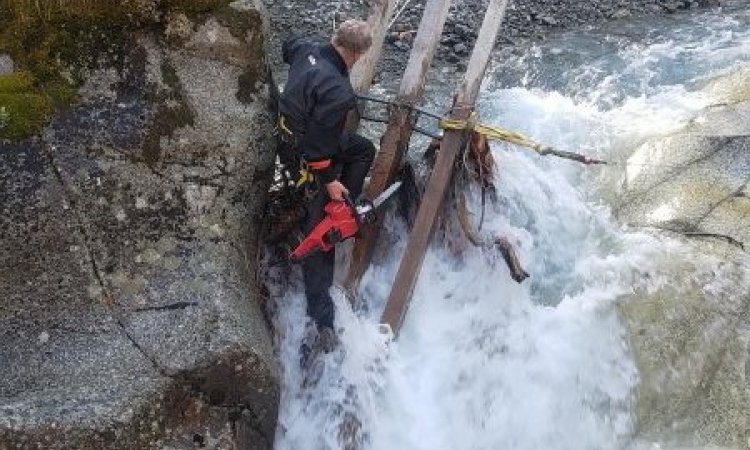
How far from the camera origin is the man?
21.0 feet

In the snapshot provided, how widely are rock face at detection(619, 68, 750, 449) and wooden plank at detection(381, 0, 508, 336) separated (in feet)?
7.06

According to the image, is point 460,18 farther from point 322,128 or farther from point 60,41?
point 60,41

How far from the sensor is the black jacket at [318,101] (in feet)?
20.9

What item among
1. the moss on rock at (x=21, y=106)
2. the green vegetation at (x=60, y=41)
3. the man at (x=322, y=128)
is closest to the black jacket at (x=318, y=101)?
the man at (x=322, y=128)

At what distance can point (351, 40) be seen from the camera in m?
6.57

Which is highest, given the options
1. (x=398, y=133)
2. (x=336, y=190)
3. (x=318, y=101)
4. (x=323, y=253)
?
(x=318, y=101)

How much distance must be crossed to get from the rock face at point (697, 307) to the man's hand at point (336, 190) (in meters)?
3.12

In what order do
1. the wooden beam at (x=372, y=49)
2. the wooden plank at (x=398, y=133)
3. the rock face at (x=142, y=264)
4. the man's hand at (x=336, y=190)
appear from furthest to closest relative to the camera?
the wooden beam at (x=372, y=49), the wooden plank at (x=398, y=133), the man's hand at (x=336, y=190), the rock face at (x=142, y=264)

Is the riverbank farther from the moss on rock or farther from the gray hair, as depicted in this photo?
the moss on rock

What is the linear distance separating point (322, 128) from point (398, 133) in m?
1.79

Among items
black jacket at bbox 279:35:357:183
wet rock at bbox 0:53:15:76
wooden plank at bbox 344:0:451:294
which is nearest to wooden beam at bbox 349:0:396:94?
wooden plank at bbox 344:0:451:294

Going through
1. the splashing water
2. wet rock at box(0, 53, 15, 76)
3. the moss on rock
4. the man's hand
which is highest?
wet rock at box(0, 53, 15, 76)

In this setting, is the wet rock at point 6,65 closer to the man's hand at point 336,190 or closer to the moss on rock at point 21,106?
the moss on rock at point 21,106

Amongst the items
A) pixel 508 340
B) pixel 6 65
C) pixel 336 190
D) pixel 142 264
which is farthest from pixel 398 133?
pixel 6 65
